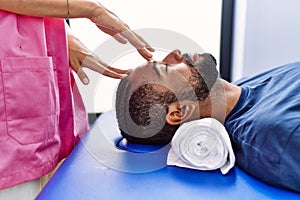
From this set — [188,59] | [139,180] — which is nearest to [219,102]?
[188,59]

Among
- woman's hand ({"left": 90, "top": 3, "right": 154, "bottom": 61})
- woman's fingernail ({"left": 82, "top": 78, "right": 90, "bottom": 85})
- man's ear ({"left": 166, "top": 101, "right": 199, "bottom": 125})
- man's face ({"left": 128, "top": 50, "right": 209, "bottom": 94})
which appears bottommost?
man's ear ({"left": 166, "top": 101, "right": 199, "bottom": 125})

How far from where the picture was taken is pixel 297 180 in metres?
0.57

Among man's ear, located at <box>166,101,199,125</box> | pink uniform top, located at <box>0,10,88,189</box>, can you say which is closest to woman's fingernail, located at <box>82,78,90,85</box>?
pink uniform top, located at <box>0,10,88,189</box>

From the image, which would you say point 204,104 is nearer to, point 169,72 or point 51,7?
point 169,72

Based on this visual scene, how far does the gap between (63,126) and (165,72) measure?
323mm

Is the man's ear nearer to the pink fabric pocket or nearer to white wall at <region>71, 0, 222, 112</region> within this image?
the pink fabric pocket

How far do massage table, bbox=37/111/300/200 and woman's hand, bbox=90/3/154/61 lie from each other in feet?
0.99

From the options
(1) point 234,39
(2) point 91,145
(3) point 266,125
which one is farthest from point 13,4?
(1) point 234,39

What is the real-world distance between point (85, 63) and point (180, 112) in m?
0.34

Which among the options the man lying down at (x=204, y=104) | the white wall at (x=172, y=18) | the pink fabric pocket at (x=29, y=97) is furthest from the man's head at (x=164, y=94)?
the white wall at (x=172, y=18)

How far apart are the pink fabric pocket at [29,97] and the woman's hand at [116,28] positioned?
16cm

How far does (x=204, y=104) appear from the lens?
2.70 ft

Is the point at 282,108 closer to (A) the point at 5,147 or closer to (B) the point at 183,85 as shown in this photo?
(B) the point at 183,85

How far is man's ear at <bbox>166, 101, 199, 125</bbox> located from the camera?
792 mm
